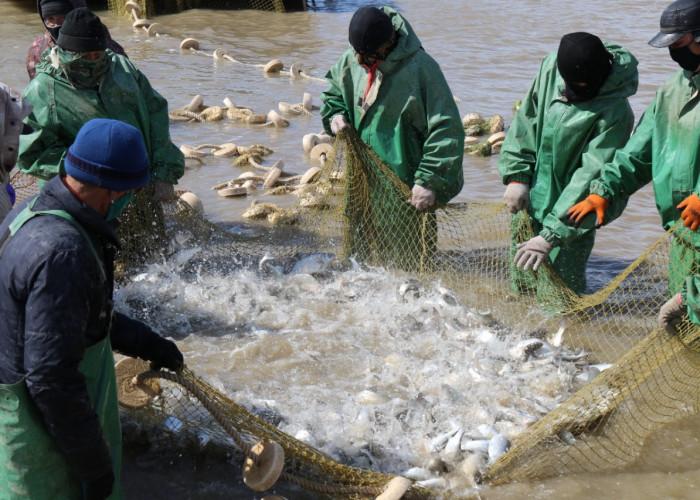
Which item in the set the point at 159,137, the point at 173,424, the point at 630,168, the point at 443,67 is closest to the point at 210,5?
the point at 443,67

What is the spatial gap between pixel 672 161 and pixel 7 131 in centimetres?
331

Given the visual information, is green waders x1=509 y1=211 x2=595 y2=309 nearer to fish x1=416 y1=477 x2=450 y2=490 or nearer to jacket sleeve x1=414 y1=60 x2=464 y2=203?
jacket sleeve x1=414 y1=60 x2=464 y2=203

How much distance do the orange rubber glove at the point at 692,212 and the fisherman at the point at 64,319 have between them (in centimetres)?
275

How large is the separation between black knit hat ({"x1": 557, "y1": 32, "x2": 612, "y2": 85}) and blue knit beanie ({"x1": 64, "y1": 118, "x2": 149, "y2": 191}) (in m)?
3.05

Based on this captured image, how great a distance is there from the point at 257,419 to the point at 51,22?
362 cm

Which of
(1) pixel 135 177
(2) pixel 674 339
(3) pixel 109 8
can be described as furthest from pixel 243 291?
(3) pixel 109 8

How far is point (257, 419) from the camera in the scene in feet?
12.5

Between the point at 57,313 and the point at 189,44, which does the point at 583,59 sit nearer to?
the point at 57,313

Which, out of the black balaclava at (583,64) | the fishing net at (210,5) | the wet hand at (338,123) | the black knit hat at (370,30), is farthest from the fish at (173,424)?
the fishing net at (210,5)

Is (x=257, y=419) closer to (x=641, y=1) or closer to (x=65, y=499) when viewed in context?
(x=65, y=499)

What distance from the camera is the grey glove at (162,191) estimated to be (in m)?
5.98

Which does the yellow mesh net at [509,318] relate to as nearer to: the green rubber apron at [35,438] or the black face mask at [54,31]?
the green rubber apron at [35,438]

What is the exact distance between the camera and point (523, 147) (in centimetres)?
570

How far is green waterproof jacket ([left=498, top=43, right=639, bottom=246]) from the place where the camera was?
5234mm
